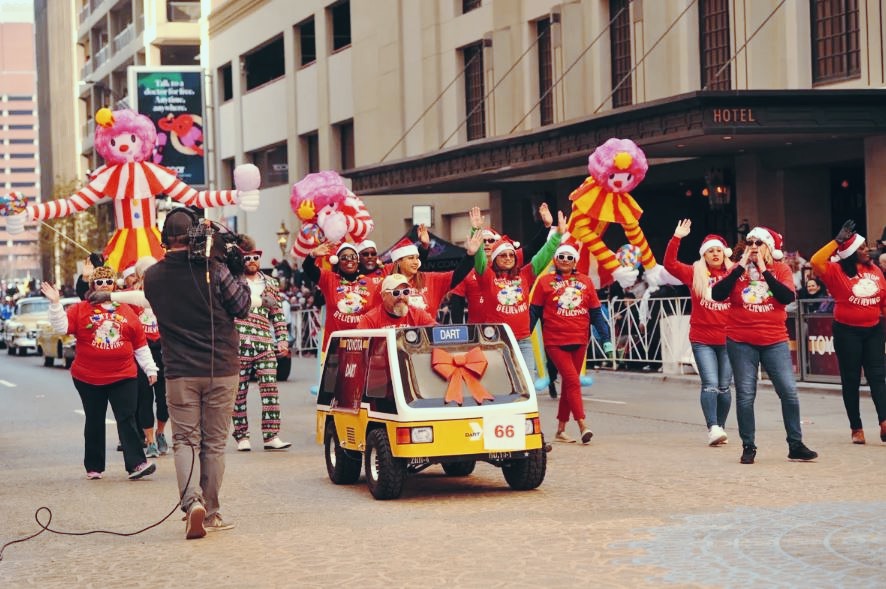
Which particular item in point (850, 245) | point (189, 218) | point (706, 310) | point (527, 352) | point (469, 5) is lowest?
point (527, 352)

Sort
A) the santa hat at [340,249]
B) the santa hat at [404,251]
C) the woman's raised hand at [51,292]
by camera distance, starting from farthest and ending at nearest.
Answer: the santa hat at [340,249] → the santa hat at [404,251] → the woman's raised hand at [51,292]

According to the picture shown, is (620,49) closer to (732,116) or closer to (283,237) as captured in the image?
(732,116)

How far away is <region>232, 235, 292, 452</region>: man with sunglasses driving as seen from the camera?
14.1m

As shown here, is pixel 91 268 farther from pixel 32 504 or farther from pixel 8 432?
pixel 8 432

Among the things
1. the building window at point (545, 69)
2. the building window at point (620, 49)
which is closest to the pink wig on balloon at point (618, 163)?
the building window at point (620, 49)

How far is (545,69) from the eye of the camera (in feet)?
113

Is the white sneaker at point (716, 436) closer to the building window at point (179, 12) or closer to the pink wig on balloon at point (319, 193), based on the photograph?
the pink wig on balloon at point (319, 193)

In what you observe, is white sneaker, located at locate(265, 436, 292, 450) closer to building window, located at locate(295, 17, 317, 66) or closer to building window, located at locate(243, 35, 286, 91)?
building window, located at locate(295, 17, 317, 66)

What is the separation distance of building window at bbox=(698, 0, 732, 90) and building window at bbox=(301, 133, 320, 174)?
2202 centimetres

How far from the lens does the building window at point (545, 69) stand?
33.9 meters

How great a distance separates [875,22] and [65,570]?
721 inches

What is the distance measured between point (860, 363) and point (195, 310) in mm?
6760

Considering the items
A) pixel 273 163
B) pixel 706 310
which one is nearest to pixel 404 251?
pixel 706 310

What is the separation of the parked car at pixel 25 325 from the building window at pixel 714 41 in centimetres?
2142
